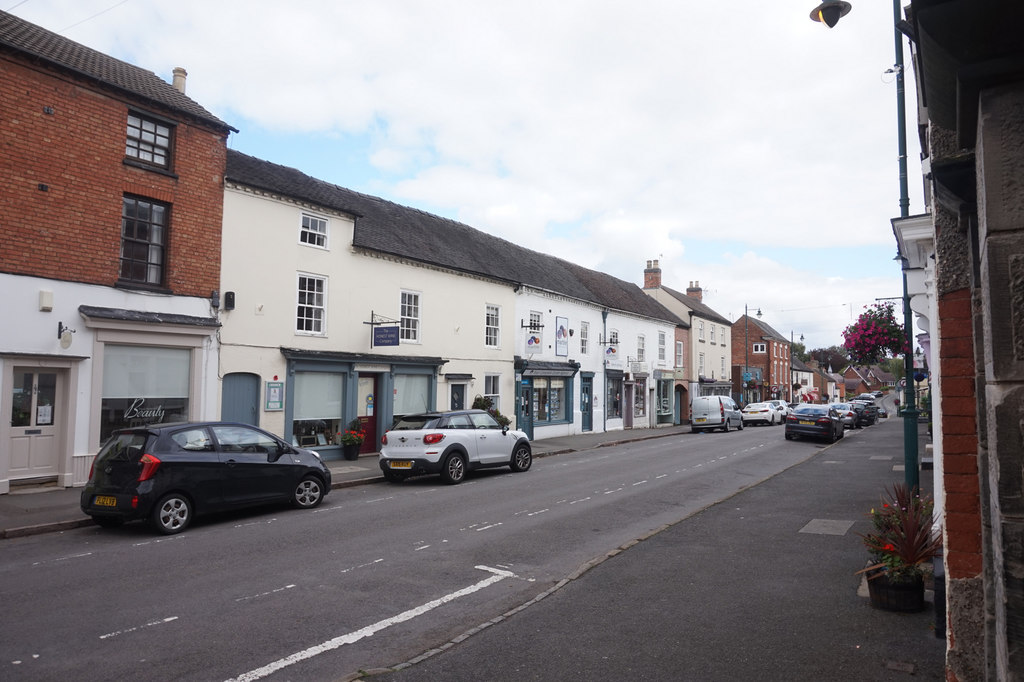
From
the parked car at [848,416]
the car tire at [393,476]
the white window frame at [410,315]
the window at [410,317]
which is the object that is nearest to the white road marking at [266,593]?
the car tire at [393,476]

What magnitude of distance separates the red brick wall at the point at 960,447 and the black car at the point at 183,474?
9553 mm

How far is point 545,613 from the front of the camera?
18.9 feet

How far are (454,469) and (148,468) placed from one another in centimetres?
667

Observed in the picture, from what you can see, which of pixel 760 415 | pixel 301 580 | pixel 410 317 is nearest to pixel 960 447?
pixel 301 580

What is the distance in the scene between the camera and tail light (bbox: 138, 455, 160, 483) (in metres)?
9.38

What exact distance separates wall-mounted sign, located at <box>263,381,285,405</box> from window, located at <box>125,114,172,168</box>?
567cm

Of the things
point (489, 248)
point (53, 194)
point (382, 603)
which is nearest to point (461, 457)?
point (382, 603)

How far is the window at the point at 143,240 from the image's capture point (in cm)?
1421

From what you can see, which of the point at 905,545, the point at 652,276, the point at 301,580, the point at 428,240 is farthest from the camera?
the point at 652,276

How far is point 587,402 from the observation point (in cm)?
3052

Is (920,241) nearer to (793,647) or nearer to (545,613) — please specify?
(793,647)

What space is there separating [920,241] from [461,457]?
34.2 feet

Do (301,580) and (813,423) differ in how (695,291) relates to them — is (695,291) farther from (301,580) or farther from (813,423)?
(301,580)

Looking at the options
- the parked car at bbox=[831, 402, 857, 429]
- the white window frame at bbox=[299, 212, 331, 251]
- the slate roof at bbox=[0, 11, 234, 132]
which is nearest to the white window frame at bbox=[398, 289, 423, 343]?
the white window frame at bbox=[299, 212, 331, 251]
